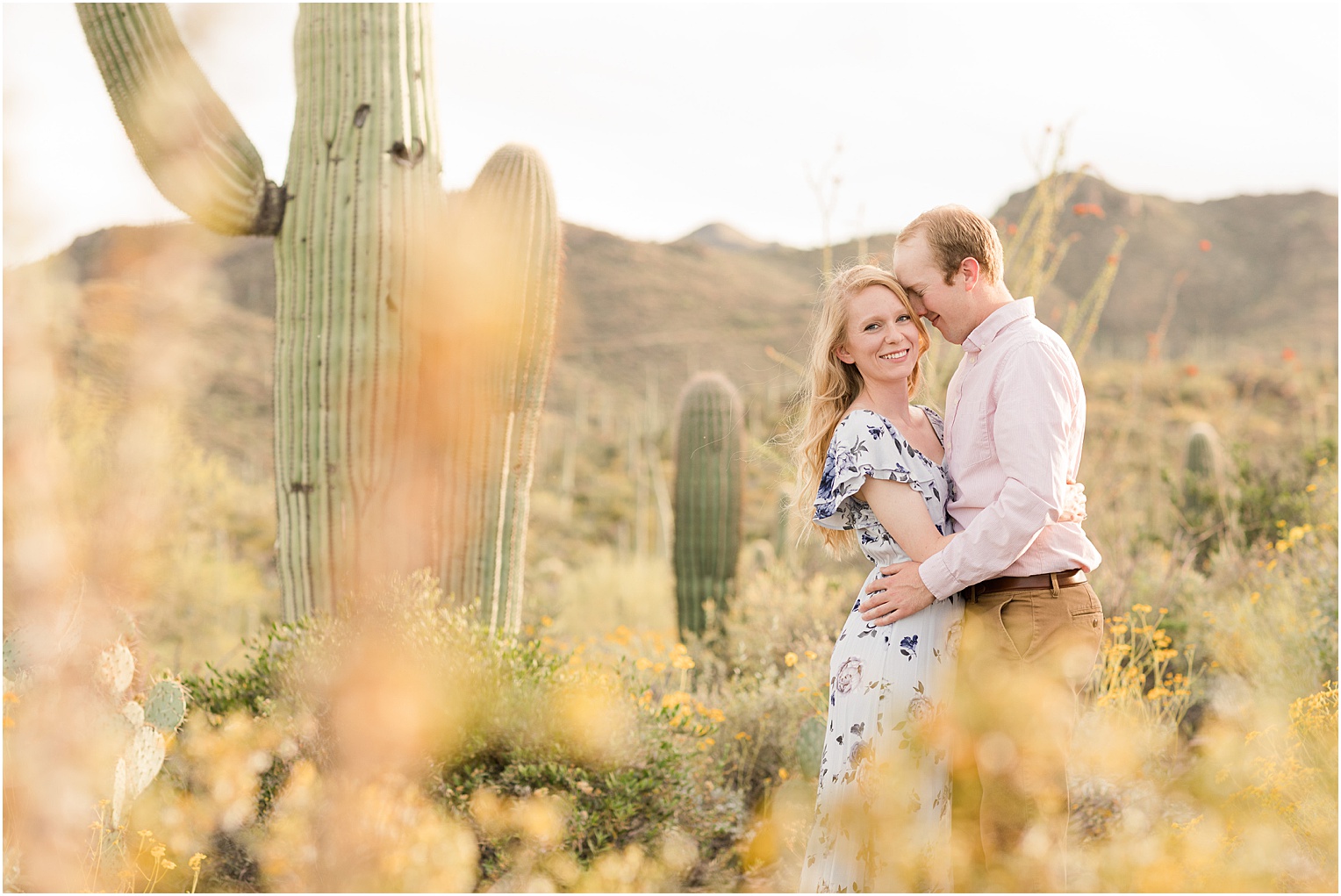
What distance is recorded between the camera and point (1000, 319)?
2.28 metres

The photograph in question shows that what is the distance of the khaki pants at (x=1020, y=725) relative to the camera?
2123 mm

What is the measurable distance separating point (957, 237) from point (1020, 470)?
2.01ft

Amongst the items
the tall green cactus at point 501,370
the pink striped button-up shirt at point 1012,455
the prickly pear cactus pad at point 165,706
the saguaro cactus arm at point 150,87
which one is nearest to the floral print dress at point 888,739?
the pink striped button-up shirt at point 1012,455

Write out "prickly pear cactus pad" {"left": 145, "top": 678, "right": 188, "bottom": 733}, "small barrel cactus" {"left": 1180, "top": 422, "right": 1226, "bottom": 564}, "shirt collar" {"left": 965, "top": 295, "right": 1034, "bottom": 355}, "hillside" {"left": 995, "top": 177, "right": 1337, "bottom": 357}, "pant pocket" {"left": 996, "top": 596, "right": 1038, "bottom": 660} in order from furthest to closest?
1. "hillside" {"left": 995, "top": 177, "right": 1337, "bottom": 357}
2. "small barrel cactus" {"left": 1180, "top": 422, "right": 1226, "bottom": 564}
3. "prickly pear cactus pad" {"left": 145, "top": 678, "right": 188, "bottom": 733}
4. "shirt collar" {"left": 965, "top": 295, "right": 1034, "bottom": 355}
5. "pant pocket" {"left": 996, "top": 596, "right": 1038, "bottom": 660}

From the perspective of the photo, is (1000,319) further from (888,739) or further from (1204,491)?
(1204,491)

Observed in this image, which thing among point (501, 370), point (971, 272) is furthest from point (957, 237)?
point (501, 370)

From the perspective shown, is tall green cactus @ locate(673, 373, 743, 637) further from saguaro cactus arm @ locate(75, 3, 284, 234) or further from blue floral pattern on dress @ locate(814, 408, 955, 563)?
blue floral pattern on dress @ locate(814, 408, 955, 563)

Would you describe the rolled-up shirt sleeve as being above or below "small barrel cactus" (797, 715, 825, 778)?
above

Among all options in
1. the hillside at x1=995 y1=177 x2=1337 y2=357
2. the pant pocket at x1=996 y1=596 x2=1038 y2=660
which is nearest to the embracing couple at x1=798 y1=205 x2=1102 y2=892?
the pant pocket at x1=996 y1=596 x2=1038 y2=660

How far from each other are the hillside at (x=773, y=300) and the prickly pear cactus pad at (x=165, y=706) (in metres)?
15.4

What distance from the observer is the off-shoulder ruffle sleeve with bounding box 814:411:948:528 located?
2.22 m

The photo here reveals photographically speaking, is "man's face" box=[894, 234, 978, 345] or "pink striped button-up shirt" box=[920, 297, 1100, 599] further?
"man's face" box=[894, 234, 978, 345]

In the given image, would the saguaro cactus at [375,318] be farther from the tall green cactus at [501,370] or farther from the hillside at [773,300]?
the hillside at [773,300]

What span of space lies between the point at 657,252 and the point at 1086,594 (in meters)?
40.2
